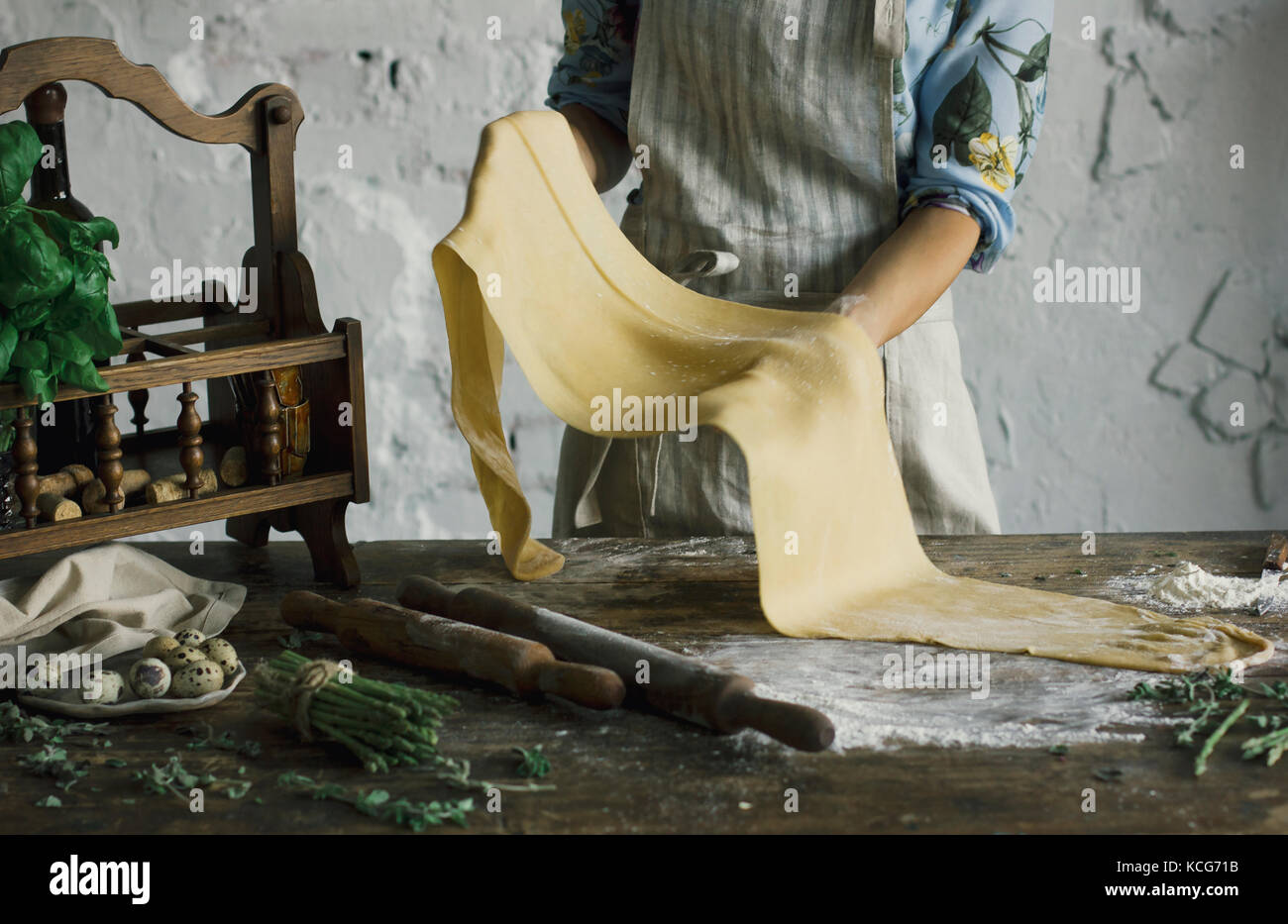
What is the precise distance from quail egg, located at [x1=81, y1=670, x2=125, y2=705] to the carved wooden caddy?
0.53 feet

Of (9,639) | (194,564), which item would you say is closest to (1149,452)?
(194,564)

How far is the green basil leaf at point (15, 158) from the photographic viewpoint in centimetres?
103

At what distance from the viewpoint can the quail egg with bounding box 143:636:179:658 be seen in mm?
1018

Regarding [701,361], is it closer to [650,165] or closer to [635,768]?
[650,165]

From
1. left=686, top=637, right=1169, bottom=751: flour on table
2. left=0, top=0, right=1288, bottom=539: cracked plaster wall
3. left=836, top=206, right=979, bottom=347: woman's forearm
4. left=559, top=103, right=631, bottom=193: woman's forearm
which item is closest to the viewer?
left=686, top=637, right=1169, bottom=751: flour on table

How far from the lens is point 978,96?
135 centimetres

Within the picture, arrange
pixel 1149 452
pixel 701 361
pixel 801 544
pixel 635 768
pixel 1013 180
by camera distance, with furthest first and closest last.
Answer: pixel 1149 452 → pixel 1013 180 → pixel 701 361 → pixel 801 544 → pixel 635 768

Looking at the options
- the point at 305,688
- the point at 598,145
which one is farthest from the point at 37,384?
the point at 598,145

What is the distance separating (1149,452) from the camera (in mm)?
2762

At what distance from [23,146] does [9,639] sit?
0.42 metres

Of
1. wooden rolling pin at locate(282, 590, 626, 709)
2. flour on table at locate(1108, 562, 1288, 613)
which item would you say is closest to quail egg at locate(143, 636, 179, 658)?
wooden rolling pin at locate(282, 590, 626, 709)

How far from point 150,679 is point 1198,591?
0.93 meters

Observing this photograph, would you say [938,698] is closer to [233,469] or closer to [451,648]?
[451,648]

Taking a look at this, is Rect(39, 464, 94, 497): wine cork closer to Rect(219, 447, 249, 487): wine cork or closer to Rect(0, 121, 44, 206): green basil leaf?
Rect(219, 447, 249, 487): wine cork
